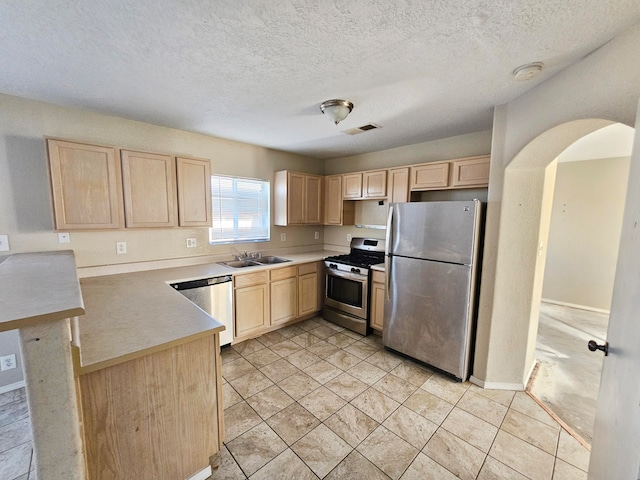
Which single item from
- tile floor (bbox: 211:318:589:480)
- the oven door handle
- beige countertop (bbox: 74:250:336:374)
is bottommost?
tile floor (bbox: 211:318:589:480)

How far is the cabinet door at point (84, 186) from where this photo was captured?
2.08 meters

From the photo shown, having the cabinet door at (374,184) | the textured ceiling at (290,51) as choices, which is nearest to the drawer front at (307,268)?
the cabinet door at (374,184)

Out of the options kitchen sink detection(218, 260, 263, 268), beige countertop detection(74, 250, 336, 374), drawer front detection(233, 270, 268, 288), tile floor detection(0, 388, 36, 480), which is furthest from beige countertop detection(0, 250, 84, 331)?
kitchen sink detection(218, 260, 263, 268)

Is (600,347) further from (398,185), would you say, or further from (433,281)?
(398,185)

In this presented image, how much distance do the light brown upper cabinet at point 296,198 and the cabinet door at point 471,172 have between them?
194 cm

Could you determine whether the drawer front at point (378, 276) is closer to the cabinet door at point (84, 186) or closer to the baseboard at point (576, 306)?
the cabinet door at point (84, 186)

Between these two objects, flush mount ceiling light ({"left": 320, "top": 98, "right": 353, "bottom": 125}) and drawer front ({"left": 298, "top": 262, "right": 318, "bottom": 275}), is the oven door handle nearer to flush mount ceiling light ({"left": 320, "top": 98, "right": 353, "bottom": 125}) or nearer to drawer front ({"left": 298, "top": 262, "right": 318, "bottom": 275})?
drawer front ({"left": 298, "top": 262, "right": 318, "bottom": 275})

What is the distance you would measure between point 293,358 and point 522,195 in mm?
2614

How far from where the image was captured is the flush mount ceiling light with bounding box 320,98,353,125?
6.86ft

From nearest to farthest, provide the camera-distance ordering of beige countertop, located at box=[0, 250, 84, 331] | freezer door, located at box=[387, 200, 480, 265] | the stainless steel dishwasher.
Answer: beige countertop, located at box=[0, 250, 84, 331], freezer door, located at box=[387, 200, 480, 265], the stainless steel dishwasher

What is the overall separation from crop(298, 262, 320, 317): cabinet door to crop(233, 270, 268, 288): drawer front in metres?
0.56

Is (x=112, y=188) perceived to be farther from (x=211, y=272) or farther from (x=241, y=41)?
(x=241, y=41)

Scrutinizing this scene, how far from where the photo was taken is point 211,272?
282cm

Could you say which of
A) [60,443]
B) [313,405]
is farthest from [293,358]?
[60,443]
